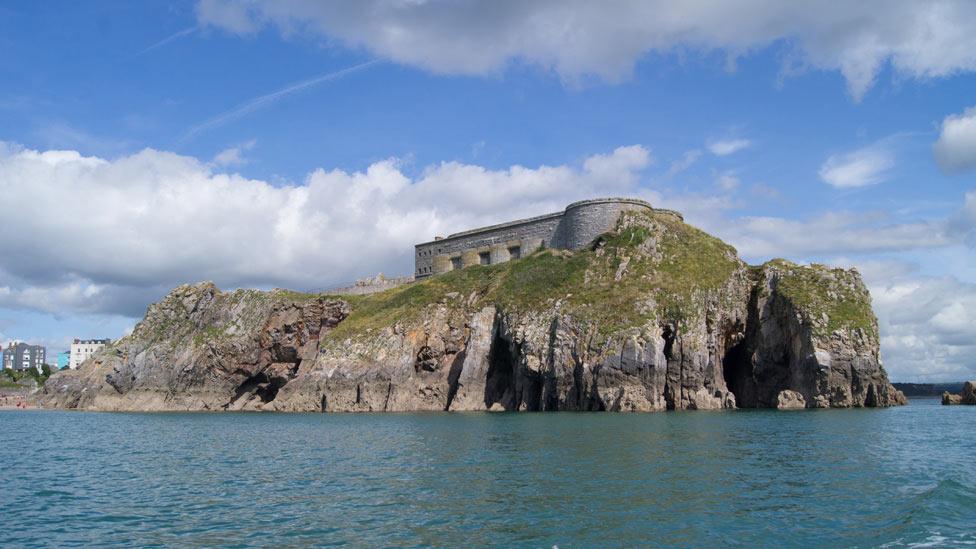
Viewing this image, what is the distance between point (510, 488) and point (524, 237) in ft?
315

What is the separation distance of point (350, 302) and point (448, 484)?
93.0m

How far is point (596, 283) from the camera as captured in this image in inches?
4050

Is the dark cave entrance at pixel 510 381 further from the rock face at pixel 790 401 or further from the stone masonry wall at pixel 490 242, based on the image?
the stone masonry wall at pixel 490 242

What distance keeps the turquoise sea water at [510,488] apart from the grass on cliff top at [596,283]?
33668mm

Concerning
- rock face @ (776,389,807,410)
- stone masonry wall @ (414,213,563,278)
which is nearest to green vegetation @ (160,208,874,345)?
stone masonry wall @ (414,213,563,278)

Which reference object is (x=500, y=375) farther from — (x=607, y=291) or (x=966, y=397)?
(x=966, y=397)

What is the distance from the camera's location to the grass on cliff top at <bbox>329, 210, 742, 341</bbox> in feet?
310

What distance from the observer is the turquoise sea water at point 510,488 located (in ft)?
84.5

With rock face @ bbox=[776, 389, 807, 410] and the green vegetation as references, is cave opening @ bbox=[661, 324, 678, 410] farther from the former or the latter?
rock face @ bbox=[776, 389, 807, 410]

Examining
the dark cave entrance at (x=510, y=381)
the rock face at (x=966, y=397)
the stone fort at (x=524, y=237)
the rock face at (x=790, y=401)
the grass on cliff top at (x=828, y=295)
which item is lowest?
the rock face at (x=966, y=397)

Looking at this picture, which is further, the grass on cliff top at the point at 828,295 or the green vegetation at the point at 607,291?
the green vegetation at the point at 607,291

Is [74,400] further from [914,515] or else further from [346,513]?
[914,515]

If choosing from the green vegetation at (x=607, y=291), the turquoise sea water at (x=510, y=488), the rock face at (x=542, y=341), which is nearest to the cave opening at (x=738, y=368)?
the rock face at (x=542, y=341)

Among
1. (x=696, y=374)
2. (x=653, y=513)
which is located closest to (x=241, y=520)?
(x=653, y=513)
